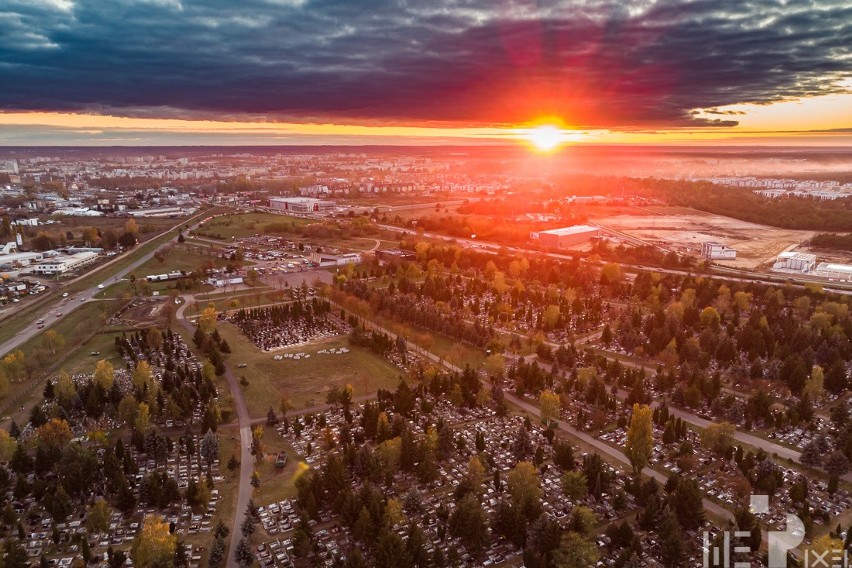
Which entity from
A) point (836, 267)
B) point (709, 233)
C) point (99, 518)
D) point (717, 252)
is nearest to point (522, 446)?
point (99, 518)

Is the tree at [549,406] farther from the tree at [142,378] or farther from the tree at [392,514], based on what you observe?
the tree at [142,378]

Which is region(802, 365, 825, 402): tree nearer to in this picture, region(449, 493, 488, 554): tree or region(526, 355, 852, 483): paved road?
region(526, 355, 852, 483): paved road

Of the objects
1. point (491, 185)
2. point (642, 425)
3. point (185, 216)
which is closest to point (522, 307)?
point (642, 425)

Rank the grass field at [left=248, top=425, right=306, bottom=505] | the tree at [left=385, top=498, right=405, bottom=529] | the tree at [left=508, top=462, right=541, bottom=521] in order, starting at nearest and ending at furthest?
the tree at [left=385, top=498, right=405, bottom=529] < the tree at [left=508, top=462, right=541, bottom=521] < the grass field at [left=248, top=425, right=306, bottom=505]

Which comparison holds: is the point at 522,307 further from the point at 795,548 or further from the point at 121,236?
the point at 121,236

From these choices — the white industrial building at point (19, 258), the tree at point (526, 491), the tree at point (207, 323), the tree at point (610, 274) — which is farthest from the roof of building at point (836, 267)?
the white industrial building at point (19, 258)

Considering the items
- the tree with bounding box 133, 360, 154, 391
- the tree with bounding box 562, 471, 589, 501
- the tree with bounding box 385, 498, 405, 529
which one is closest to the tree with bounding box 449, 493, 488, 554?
the tree with bounding box 385, 498, 405, 529

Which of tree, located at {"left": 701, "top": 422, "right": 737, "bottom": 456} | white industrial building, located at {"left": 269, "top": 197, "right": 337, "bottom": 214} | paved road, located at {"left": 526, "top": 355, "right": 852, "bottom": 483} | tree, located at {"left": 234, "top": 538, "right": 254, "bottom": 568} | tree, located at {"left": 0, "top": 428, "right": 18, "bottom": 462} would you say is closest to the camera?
tree, located at {"left": 234, "top": 538, "right": 254, "bottom": 568}

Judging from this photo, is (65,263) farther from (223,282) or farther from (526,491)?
(526,491)
